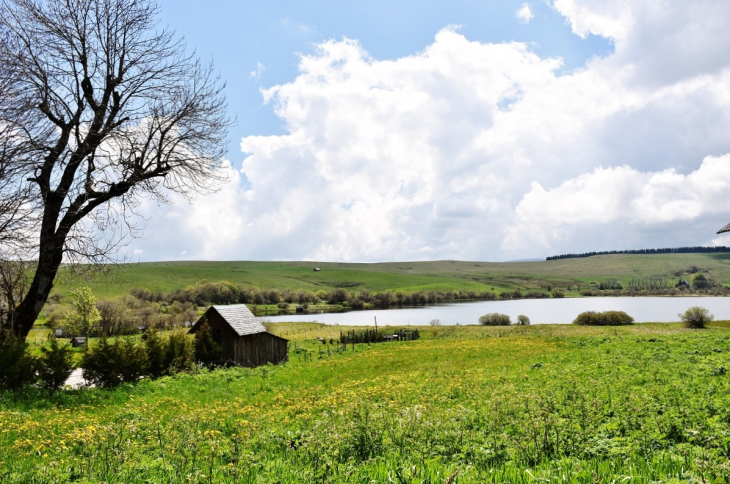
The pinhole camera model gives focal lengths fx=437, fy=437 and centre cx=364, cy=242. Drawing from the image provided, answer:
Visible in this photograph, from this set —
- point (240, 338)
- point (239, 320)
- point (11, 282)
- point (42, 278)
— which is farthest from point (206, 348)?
point (42, 278)

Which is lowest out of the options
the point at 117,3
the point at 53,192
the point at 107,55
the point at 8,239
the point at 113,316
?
the point at 113,316

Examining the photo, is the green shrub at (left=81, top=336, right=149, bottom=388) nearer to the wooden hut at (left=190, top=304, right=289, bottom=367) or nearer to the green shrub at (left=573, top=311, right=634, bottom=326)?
the wooden hut at (left=190, top=304, right=289, bottom=367)

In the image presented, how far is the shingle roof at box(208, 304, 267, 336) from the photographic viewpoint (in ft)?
103

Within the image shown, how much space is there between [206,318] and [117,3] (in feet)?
71.1

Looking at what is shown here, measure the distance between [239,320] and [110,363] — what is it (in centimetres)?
1244

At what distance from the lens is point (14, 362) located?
1633 cm

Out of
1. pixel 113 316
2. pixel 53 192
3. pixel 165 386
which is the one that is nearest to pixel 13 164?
pixel 53 192

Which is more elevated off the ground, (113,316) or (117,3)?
(117,3)

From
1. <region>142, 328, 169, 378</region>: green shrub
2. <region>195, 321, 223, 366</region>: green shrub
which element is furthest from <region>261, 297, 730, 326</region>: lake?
<region>142, 328, 169, 378</region>: green shrub

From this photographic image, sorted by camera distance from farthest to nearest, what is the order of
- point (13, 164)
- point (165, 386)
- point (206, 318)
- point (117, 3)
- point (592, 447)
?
point (206, 318) → point (165, 386) → point (117, 3) → point (13, 164) → point (592, 447)

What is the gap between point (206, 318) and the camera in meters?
32.0

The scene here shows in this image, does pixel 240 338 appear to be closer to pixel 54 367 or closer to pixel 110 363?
pixel 110 363

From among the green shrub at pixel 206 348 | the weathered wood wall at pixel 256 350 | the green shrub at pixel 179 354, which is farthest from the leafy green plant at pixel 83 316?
the green shrub at pixel 179 354

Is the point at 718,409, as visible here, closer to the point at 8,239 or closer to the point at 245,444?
the point at 245,444
